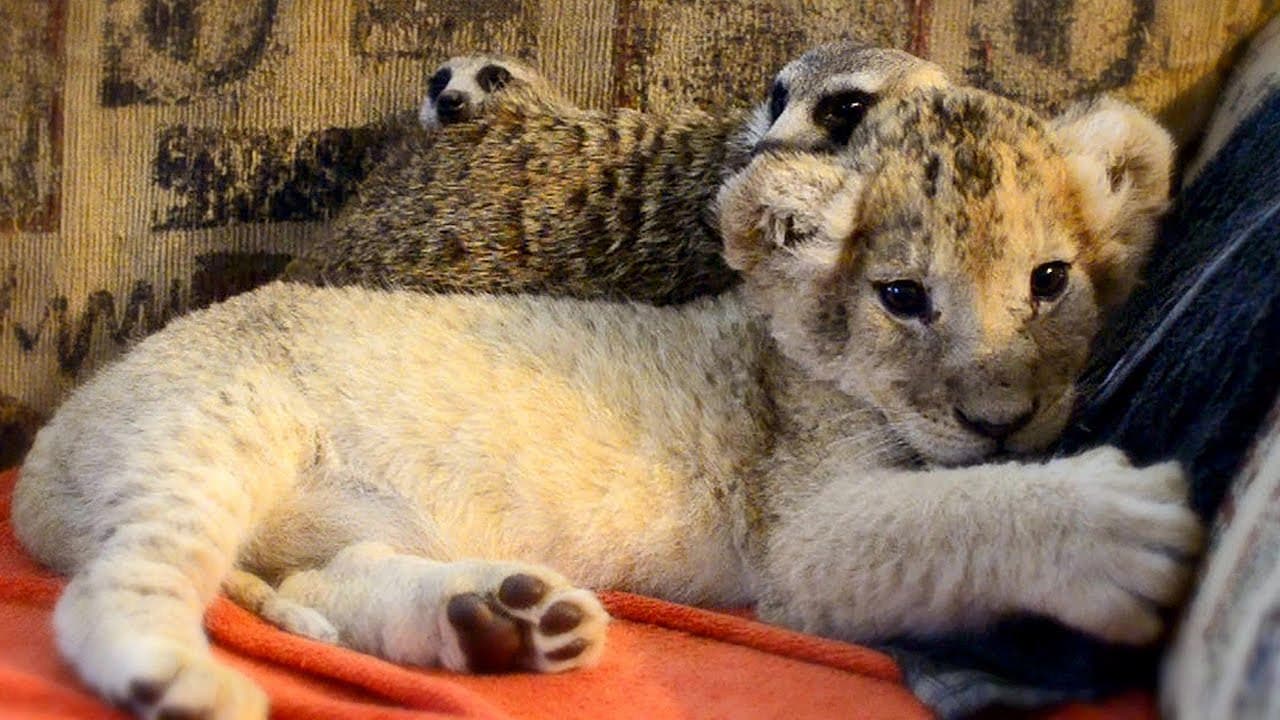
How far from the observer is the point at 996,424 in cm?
148

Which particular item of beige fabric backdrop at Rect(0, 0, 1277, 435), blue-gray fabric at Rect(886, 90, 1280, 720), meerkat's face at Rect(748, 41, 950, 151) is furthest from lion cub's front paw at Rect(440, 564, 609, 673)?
beige fabric backdrop at Rect(0, 0, 1277, 435)

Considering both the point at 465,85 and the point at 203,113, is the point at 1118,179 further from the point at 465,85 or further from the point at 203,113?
the point at 203,113

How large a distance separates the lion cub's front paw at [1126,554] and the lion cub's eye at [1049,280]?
361 mm

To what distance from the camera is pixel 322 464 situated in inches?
67.0

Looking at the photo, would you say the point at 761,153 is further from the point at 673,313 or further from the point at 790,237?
the point at 673,313

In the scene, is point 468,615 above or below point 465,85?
below

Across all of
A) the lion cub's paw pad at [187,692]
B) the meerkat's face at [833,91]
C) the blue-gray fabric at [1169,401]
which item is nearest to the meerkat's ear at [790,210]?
the meerkat's face at [833,91]

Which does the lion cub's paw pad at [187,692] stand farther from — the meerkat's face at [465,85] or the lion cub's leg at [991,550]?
the meerkat's face at [465,85]

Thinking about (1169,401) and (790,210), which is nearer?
(1169,401)

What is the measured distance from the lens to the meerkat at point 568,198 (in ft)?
6.64

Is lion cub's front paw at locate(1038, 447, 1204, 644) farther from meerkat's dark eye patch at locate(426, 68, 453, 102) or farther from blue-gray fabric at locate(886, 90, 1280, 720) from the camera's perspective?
meerkat's dark eye patch at locate(426, 68, 453, 102)

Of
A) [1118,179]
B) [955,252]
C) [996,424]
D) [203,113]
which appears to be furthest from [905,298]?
[203,113]

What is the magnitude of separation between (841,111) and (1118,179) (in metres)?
0.42

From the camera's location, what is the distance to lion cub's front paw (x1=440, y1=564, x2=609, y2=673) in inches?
54.0
